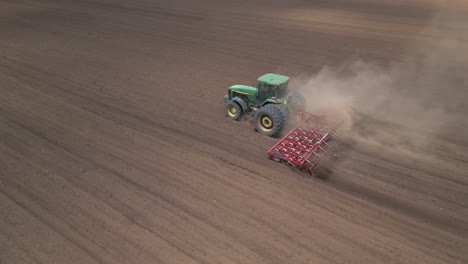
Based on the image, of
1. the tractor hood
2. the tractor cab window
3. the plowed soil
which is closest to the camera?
the plowed soil

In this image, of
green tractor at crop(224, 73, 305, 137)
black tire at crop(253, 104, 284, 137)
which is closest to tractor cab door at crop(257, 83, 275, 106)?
green tractor at crop(224, 73, 305, 137)

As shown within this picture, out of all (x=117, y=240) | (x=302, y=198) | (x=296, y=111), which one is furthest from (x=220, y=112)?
(x=117, y=240)

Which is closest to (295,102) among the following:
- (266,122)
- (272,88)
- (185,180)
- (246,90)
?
(272,88)

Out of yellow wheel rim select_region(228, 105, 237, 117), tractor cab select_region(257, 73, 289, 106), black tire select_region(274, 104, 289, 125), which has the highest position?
tractor cab select_region(257, 73, 289, 106)

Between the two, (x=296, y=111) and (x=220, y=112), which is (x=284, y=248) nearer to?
(x=296, y=111)

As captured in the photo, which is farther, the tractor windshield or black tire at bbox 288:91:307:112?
black tire at bbox 288:91:307:112

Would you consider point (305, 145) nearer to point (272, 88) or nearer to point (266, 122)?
point (266, 122)

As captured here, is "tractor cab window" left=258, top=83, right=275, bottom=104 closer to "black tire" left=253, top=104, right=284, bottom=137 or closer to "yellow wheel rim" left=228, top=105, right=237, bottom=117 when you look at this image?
A: "black tire" left=253, top=104, right=284, bottom=137
